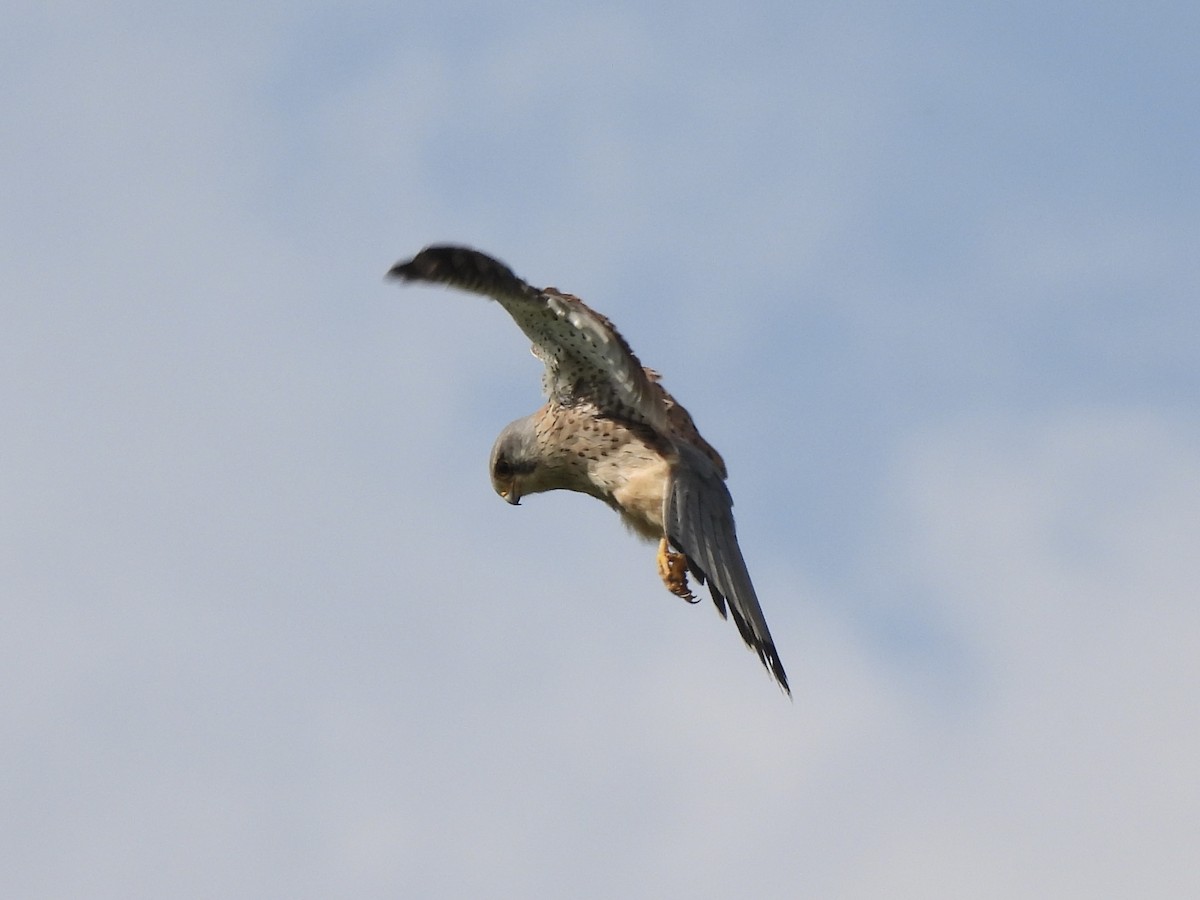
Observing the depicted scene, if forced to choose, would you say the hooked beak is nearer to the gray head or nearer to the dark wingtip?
the gray head

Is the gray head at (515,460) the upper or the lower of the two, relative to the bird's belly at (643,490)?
upper

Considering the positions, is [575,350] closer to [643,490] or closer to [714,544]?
[643,490]

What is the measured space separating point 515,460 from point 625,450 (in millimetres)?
884

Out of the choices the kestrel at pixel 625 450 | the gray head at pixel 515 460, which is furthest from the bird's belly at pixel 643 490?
the gray head at pixel 515 460

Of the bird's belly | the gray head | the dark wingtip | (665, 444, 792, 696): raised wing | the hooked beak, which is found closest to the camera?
the dark wingtip

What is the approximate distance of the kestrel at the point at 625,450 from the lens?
767 centimetres

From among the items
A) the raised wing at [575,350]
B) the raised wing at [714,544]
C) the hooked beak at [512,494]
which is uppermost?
the hooked beak at [512,494]

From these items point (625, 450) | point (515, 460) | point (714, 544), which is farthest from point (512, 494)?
point (714, 544)

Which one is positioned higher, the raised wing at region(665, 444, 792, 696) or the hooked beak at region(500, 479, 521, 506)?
the hooked beak at region(500, 479, 521, 506)

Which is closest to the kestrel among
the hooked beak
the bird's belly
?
the bird's belly

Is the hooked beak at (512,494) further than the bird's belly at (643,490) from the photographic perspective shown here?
Yes

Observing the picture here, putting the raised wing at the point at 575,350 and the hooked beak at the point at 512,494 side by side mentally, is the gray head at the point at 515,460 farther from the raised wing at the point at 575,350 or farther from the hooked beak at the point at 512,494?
the raised wing at the point at 575,350

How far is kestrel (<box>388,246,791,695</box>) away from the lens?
7668 mm

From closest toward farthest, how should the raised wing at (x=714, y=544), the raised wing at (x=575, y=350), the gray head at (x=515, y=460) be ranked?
the raised wing at (x=575, y=350), the raised wing at (x=714, y=544), the gray head at (x=515, y=460)
